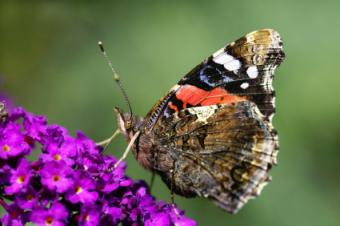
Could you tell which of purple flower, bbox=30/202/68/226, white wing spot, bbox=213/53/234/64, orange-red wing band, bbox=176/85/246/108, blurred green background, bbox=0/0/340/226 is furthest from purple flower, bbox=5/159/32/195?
blurred green background, bbox=0/0/340/226

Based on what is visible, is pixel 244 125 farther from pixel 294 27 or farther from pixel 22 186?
pixel 294 27

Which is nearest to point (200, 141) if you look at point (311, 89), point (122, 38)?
point (311, 89)

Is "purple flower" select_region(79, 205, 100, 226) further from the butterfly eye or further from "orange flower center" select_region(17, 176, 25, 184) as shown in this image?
the butterfly eye

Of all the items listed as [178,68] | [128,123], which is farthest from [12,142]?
[178,68]

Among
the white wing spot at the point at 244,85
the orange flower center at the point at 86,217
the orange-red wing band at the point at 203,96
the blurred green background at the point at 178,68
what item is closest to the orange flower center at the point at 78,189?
the orange flower center at the point at 86,217

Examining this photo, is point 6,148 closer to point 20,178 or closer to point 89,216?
point 20,178
